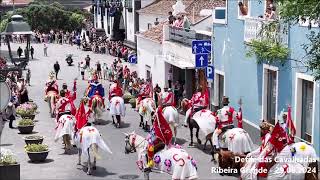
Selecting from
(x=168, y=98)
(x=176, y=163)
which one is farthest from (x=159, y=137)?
(x=168, y=98)

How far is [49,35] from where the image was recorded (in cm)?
7819

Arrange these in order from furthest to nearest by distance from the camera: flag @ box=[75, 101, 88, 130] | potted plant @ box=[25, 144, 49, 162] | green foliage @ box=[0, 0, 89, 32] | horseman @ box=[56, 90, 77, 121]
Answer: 1. green foliage @ box=[0, 0, 89, 32]
2. horseman @ box=[56, 90, 77, 121]
3. potted plant @ box=[25, 144, 49, 162]
4. flag @ box=[75, 101, 88, 130]

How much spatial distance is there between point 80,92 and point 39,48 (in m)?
33.3

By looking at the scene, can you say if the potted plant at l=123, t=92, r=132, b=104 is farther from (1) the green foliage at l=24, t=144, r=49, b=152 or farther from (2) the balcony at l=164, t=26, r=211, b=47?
(1) the green foliage at l=24, t=144, r=49, b=152

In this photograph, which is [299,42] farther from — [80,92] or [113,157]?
[80,92]

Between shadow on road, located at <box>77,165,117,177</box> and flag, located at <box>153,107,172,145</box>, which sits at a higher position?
flag, located at <box>153,107,172,145</box>

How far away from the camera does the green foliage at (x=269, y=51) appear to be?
18.6 m

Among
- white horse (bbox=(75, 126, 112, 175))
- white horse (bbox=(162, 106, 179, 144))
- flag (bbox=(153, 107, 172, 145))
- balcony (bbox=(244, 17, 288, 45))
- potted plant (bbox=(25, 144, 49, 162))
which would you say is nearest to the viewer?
flag (bbox=(153, 107, 172, 145))

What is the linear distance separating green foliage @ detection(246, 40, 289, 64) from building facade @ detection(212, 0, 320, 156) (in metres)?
0.23

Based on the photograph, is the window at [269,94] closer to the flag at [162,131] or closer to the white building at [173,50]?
the white building at [173,50]

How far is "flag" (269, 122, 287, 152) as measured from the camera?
13281 millimetres

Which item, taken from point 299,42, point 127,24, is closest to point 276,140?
point 299,42

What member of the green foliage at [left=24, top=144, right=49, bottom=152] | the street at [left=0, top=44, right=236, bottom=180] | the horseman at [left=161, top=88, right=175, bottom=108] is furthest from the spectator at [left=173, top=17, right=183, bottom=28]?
the green foliage at [left=24, top=144, right=49, bottom=152]

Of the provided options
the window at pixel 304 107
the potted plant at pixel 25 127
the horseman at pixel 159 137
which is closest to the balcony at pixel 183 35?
the potted plant at pixel 25 127
